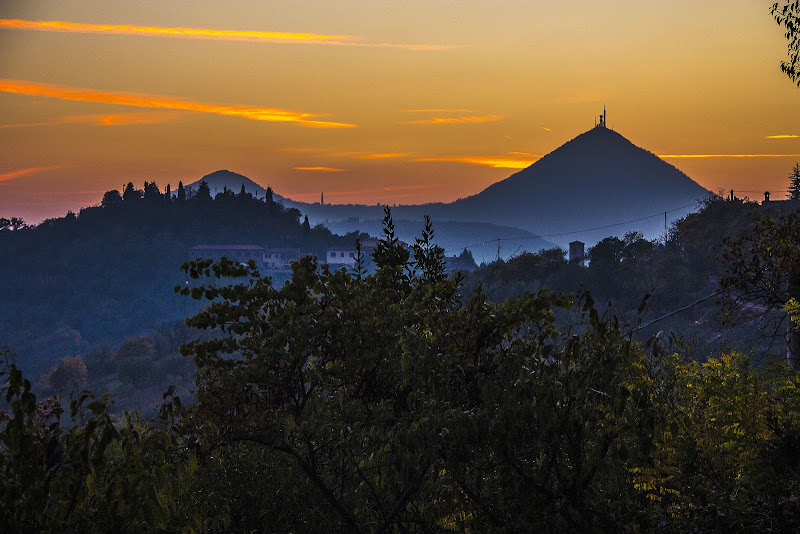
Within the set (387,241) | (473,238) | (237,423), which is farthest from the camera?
(473,238)

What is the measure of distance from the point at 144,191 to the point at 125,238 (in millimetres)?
15046

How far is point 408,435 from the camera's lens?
4.83 m

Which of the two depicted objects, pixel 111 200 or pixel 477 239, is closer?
pixel 111 200

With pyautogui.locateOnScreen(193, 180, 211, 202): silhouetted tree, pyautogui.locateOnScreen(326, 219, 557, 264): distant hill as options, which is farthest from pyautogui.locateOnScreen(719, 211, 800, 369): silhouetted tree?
pyautogui.locateOnScreen(326, 219, 557, 264): distant hill

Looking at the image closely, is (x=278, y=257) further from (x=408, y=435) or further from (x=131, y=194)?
(x=408, y=435)

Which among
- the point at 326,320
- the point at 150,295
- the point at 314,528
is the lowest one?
the point at 150,295

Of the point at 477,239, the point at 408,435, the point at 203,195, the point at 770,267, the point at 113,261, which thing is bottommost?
the point at 113,261

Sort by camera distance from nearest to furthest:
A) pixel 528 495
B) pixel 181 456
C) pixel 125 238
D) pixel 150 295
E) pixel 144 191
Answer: pixel 528 495, pixel 181 456, pixel 150 295, pixel 125 238, pixel 144 191

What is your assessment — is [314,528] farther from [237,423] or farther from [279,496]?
[237,423]

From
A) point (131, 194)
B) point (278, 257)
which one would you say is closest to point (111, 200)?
point (131, 194)

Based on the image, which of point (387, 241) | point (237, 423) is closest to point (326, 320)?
point (237, 423)

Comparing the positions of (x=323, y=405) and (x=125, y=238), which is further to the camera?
(x=125, y=238)

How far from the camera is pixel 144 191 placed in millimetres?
155000

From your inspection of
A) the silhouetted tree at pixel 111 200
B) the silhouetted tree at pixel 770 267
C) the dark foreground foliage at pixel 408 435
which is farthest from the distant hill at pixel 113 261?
the dark foreground foliage at pixel 408 435
